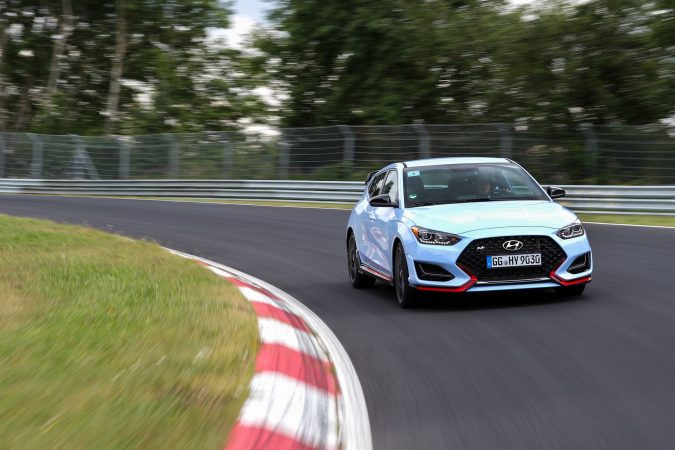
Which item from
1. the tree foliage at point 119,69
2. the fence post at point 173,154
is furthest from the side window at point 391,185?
the tree foliage at point 119,69

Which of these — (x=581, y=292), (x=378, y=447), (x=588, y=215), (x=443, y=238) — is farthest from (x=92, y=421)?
(x=588, y=215)

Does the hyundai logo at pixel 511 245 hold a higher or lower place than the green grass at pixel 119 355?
higher

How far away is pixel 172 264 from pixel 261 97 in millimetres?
34500

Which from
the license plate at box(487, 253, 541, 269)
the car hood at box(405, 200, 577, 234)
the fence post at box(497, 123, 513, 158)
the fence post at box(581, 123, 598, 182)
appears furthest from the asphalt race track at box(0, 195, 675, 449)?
the fence post at box(497, 123, 513, 158)

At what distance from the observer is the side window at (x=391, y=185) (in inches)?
420

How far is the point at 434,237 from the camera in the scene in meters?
9.34

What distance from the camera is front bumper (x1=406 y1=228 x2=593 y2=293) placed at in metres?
9.12

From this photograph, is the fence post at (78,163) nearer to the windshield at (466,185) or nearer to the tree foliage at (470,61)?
the tree foliage at (470,61)

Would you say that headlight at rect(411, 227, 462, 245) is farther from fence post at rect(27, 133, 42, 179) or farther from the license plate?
fence post at rect(27, 133, 42, 179)

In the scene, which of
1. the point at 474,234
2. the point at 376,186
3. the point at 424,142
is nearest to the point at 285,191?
the point at 424,142

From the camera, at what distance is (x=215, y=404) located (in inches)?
205

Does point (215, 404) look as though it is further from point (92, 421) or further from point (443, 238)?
point (443, 238)

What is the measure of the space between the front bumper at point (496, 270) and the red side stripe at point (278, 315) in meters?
1.23

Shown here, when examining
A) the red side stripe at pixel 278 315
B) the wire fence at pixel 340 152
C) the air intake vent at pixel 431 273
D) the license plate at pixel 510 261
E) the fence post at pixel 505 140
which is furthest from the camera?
the fence post at pixel 505 140
